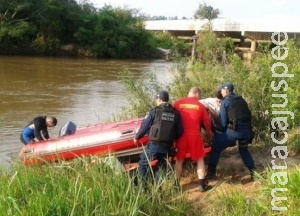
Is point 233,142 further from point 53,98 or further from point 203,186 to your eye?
point 53,98

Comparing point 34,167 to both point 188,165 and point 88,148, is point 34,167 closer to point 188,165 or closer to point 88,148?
point 88,148

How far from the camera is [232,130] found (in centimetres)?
560

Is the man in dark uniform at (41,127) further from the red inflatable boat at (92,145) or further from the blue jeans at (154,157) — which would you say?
the blue jeans at (154,157)

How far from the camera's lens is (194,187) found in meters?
5.57

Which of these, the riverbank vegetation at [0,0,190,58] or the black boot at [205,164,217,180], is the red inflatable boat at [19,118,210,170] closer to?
the black boot at [205,164,217,180]

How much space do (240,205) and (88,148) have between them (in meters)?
2.73

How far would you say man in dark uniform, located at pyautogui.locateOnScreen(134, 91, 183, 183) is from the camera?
5.24 meters

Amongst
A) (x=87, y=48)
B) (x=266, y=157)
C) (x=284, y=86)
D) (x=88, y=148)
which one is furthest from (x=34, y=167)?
(x=87, y=48)

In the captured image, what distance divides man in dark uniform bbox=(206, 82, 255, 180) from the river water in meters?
3.57

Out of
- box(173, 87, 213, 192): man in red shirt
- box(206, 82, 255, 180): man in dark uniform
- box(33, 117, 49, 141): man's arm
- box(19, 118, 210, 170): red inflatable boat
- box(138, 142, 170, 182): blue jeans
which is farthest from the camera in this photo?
box(33, 117, 49, 141): man's arm

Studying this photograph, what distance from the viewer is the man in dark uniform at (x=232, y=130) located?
18.2 feet

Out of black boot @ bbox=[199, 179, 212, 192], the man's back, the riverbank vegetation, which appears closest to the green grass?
black boot @ bbox=[199, 179, 212, 192]

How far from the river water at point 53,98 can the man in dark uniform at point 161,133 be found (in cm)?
316

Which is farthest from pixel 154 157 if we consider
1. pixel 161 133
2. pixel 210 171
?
pixel 210 171
